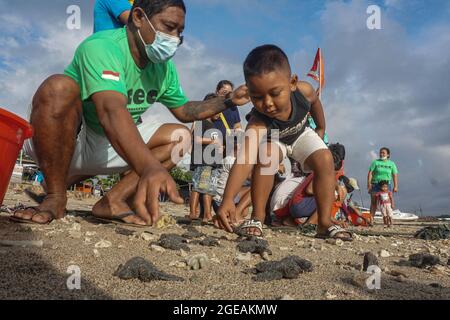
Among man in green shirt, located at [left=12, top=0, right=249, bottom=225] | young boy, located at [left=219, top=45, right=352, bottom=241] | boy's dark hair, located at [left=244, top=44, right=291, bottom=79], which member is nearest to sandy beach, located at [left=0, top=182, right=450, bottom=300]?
man in green shirt, located at [left=12, top=0, right=249, bottom=225]

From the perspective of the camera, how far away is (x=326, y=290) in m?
1.60

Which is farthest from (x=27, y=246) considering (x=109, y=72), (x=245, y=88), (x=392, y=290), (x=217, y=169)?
(x=217, y=169)

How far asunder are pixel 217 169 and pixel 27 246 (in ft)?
11.8

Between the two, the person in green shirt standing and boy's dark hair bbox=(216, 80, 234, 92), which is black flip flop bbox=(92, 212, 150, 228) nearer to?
boy's dark hair bbox=(216, 80, 234, 92)

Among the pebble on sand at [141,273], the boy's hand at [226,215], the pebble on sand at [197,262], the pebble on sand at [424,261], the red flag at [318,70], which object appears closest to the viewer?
the pebble on sand at [141,273]

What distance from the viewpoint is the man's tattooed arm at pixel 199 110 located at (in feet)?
11.9

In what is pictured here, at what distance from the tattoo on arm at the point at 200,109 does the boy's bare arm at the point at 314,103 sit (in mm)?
770

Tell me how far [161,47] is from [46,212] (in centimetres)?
142

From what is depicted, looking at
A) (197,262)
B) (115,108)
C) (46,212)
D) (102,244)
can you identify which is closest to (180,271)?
(197,262)

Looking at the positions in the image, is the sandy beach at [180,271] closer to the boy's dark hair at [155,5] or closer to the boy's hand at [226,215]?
the boy's hand at [226,215]

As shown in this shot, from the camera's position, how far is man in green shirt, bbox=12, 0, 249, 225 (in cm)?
249

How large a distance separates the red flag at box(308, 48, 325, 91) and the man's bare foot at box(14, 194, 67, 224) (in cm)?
581

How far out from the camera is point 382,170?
29.6ft

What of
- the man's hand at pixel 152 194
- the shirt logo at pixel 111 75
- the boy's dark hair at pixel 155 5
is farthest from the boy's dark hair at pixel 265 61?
the man's hand at pixel 152 194
